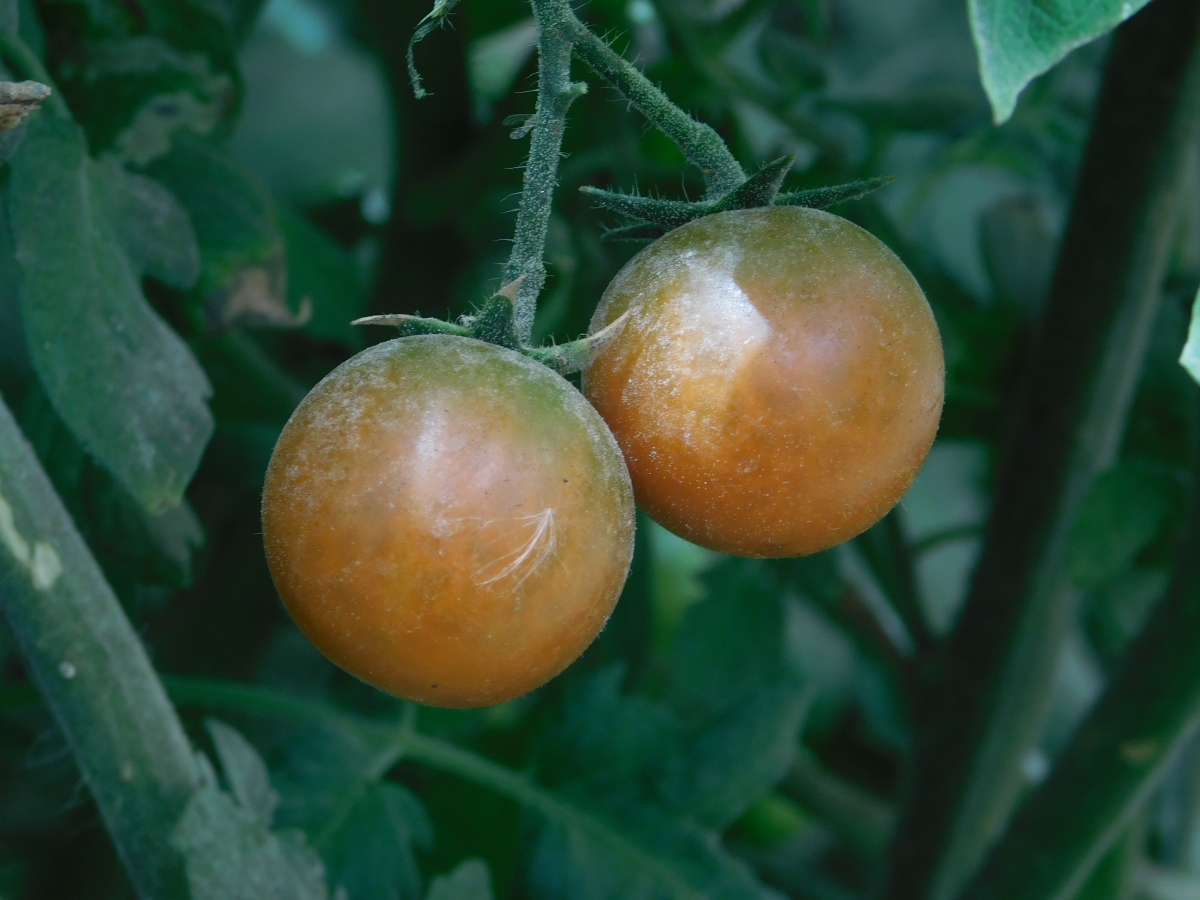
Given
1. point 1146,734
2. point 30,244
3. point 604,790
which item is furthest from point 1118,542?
point 30,244

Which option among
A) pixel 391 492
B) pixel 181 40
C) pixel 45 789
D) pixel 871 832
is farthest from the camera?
pixel 871 832

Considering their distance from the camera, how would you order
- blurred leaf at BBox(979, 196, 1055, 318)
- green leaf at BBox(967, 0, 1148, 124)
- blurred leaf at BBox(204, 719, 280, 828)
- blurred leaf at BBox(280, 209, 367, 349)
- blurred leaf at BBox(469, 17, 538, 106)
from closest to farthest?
1. green leaf at BBox(967, 0, 1148, 124)
2. blurred leaf at BBox(204, 719, 280, 828)
3. blurred leaf at BBox(280, 209, 367, 349)
4. blurred leaf at BBox(979, 196, 1055, 318)
5. blurred leaf at BBox(469, 17, 538, 106)

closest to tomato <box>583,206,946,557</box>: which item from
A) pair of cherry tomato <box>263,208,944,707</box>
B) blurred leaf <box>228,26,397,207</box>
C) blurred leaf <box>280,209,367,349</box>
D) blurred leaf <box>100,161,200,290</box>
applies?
pair of cherry tomato <box>263,208,944,707</box>

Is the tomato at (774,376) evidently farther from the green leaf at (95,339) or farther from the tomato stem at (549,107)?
the green leaf at (95,339)

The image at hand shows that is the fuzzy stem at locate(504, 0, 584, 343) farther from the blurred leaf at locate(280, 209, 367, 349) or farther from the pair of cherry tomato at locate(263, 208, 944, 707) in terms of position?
the blurred leaf at locate(280, 209, 367, 349)

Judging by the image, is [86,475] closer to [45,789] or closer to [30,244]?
[30,244]
